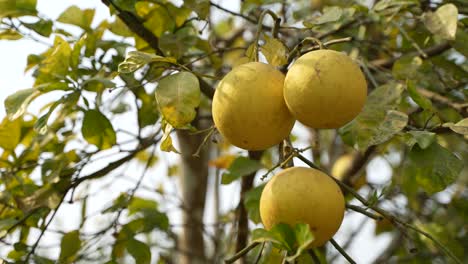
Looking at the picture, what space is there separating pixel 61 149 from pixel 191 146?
2.41 ft

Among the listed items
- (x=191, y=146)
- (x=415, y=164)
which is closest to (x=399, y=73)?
(x=415, y=164)

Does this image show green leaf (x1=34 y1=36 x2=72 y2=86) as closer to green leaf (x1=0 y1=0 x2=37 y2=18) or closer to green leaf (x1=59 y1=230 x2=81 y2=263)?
green leaf (x1=0 y1=0 x2=37 y2=18)

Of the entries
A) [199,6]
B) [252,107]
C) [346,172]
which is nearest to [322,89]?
[252,107]

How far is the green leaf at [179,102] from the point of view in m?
0.88

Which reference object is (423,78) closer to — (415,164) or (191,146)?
(415,164)

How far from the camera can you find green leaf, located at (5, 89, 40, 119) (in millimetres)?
1155

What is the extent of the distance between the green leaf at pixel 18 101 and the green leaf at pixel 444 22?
2.58 feet

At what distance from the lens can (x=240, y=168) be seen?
4.91 ft

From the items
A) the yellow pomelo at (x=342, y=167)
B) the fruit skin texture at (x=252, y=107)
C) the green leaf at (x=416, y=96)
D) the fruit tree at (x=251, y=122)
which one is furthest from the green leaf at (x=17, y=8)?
the yellow pomelo at (x=342, y=167)

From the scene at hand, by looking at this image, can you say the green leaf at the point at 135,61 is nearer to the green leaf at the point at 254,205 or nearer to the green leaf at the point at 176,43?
the green leaf at the point at 176,43

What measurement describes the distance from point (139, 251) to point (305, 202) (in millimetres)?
642

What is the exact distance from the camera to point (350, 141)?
1273mm

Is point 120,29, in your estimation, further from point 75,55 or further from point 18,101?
point 18,101

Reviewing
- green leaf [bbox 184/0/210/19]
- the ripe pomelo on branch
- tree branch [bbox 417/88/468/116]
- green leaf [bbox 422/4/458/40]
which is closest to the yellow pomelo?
the ripe pomelo on branch
